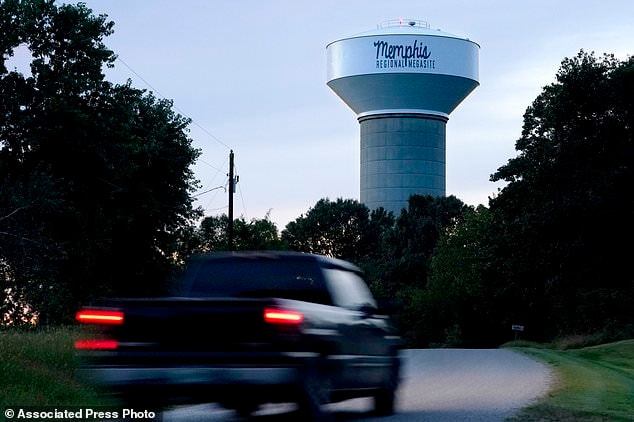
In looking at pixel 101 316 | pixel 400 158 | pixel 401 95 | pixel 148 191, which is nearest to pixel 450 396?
pixel 101 316

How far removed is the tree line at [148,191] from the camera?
46969 millimetres

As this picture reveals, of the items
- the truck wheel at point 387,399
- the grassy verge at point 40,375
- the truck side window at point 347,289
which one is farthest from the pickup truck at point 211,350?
the truck wheel at point 387,399

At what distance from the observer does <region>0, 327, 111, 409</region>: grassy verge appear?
14984 mm

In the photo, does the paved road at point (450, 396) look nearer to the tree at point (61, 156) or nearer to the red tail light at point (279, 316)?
the red tail light at point (279, 316)

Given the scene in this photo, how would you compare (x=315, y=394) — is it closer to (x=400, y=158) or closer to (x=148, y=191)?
(x=148, y=191)

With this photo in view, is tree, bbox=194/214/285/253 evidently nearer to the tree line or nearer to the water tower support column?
the tree line

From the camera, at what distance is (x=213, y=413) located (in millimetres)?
15422

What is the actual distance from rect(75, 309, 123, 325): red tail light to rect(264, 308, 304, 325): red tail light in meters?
1.46

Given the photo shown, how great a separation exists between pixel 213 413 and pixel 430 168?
114 metres

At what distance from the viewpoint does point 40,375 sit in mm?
16797

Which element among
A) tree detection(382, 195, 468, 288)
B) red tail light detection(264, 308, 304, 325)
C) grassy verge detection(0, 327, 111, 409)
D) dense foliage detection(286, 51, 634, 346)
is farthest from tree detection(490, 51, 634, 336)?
tree detection(382, 195, 468, 288)

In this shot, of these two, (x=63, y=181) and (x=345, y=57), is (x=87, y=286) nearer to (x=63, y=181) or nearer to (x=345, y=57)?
(x=63, y=181)

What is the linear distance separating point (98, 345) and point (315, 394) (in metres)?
2.19

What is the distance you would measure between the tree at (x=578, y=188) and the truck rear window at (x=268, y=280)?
131 ft
